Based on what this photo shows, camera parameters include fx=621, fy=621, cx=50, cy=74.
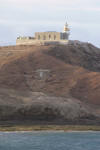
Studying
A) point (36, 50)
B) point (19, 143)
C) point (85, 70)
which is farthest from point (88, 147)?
point (36, 50)

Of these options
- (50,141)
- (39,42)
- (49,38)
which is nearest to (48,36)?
(49,38)

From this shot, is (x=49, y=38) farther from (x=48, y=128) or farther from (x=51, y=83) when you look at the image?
(x=48, y=128)

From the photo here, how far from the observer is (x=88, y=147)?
80.2 metres

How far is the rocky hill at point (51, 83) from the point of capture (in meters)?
101

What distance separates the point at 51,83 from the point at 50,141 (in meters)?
36.1

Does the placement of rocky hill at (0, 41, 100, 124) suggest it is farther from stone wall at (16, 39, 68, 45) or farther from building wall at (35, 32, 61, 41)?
building wall at (35, 32, 61, 41)

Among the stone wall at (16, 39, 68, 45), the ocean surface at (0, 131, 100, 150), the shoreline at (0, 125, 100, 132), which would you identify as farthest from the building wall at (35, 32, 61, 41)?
the ocean surface at (0, 131, 100, 150)

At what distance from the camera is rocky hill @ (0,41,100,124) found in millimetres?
100625

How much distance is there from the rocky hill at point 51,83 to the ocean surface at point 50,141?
862 cm

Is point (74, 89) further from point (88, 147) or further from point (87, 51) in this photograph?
point (88, 147)

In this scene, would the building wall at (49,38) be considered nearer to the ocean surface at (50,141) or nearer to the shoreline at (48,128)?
the shoreline at (48,128)

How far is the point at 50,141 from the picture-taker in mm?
84812

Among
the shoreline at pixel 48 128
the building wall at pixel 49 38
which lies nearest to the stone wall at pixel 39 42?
the building wall at pixel 49 38

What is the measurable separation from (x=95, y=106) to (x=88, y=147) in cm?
3336
